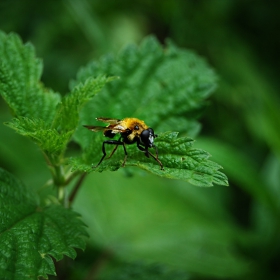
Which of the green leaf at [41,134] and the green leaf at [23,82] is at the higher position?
the green leaf at [23,82]

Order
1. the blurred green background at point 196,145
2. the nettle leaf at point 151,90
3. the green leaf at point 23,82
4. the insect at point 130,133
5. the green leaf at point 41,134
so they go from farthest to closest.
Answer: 1. the blurred green background at point 196,145
2. the nettle leaf at point 151,90
3. the green leaf at point 23,82
4. the insect at point 130,133
5. the green leaf at point 41,134

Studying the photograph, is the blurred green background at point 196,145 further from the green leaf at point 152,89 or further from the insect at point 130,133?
the insect at point 130,133

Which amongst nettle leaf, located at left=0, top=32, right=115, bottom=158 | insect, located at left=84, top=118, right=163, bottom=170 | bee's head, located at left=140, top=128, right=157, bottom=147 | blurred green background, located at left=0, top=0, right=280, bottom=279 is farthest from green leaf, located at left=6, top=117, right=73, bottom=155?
blurred green background, located at left=0, top=0, right=280, bottom=279

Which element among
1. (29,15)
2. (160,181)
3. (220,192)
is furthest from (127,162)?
(29,15)

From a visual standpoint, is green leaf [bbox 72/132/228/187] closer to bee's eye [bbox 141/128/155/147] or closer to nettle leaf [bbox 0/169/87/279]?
bee's eye [bbox 141/128/155/147]

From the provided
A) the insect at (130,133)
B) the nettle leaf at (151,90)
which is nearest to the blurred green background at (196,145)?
the nettle leaf at (151,90)

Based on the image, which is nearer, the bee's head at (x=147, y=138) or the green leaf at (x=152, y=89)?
the bee's head at (x=147, y=138)
